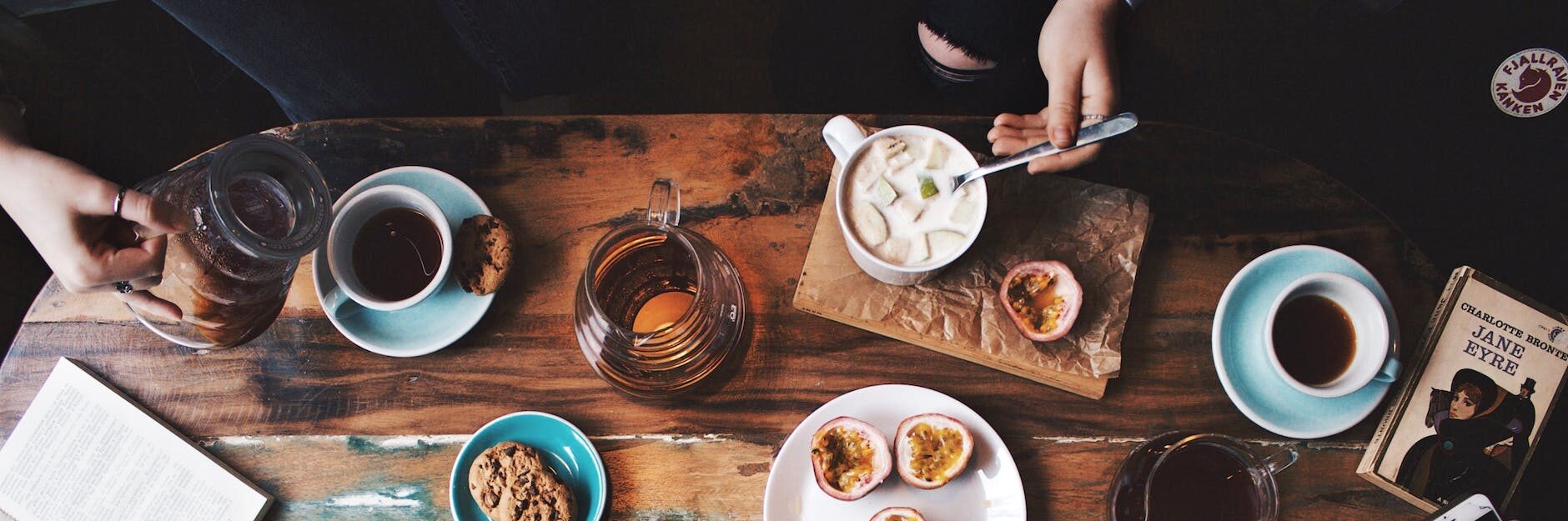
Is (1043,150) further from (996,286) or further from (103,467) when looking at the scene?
(103,467)

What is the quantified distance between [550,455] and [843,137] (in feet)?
2.30

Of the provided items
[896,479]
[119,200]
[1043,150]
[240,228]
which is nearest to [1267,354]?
[1043,150]

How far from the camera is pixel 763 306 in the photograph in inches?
50.6

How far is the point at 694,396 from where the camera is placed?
1256 millimetres

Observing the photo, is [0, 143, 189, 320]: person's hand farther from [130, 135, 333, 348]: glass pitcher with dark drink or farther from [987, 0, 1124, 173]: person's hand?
[987, 0, 1124, 173]: person's hand

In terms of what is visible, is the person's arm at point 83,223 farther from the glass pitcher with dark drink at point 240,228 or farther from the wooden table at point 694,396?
the wooden table at point 694,396

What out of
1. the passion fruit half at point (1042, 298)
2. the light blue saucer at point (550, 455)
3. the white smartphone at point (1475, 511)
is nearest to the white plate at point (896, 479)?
the passion fruit half at point (1042, 298)

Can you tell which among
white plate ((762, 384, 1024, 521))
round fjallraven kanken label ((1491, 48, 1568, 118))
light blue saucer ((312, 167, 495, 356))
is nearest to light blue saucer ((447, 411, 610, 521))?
light blue saucer ((312, 167, 495, 356))

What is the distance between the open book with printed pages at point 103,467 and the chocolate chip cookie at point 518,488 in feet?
1.23

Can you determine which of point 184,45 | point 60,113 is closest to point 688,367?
point 60,113

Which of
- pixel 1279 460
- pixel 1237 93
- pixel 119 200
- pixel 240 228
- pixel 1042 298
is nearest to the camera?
pixel 240 228

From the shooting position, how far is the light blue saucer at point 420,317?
1.23 m

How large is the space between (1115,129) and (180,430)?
1585 millimetres

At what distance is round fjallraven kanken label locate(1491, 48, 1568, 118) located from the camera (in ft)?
6.02
